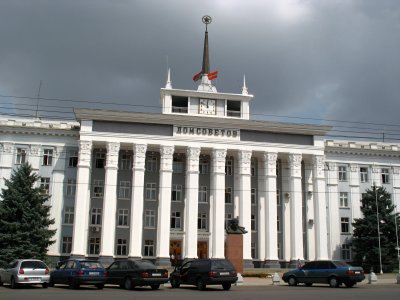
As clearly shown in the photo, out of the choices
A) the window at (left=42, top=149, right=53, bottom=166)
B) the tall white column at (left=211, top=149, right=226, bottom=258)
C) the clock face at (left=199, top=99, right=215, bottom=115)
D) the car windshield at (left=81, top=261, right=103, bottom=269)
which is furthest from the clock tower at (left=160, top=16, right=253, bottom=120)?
the car windshield at (left=81, top=261, right=103, bottom=269)

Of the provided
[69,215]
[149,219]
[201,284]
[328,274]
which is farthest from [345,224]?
[201,284]

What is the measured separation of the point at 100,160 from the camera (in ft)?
154

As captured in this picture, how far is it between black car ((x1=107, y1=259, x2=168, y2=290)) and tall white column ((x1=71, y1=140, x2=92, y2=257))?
2073cm

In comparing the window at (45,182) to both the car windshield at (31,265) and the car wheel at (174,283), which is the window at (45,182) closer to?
the car windshield at (31,265)

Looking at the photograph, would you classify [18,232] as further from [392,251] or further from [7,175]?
[392,251]

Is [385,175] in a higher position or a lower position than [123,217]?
higher

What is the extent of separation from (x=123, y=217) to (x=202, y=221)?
7748 millimetres

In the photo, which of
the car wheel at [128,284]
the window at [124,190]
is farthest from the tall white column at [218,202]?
the car wheel at [128,284]

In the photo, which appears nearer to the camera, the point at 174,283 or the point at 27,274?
the point at 27,274

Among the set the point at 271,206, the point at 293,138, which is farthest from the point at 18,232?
the point at 293,138

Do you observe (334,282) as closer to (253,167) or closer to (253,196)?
(253,196)

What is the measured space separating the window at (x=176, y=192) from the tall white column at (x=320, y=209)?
13434 mm

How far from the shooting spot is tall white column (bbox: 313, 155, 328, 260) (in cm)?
4606

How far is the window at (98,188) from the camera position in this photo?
45.9 meters
